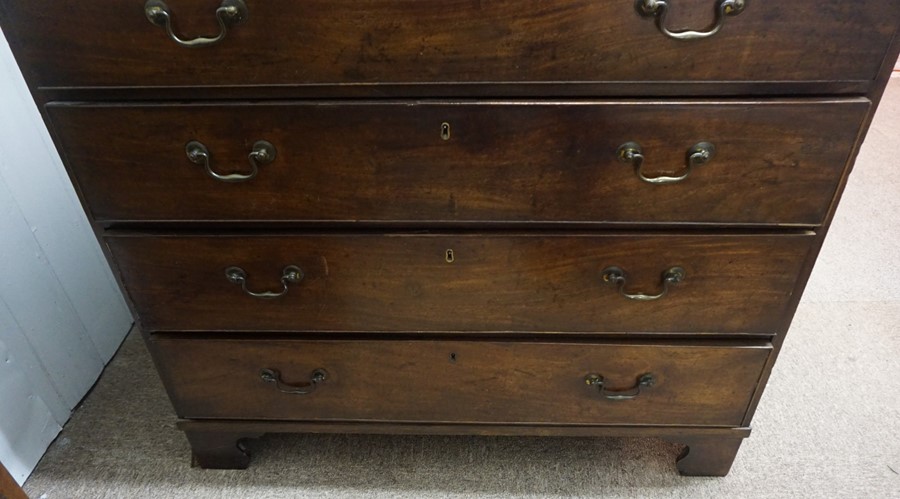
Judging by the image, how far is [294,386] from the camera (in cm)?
95

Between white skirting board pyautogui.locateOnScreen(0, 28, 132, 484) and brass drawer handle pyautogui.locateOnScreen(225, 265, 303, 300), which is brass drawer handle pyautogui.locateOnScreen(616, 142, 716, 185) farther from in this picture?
white skirting board pyautogui.locateOnScreen(0, 28, 132, 484)

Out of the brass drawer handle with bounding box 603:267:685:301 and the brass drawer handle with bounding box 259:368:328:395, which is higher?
the brass drawer handle with bounding box 603:267:685:301

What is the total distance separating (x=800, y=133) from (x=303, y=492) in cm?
96

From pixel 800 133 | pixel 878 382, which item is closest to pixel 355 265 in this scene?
pixel 800 133

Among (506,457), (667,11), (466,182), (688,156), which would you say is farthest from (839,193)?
(506,457)

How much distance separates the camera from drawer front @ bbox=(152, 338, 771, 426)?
35.0 inches

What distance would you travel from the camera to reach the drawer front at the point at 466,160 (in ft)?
2.17

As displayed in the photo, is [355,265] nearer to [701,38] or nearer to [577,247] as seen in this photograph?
[577,247]

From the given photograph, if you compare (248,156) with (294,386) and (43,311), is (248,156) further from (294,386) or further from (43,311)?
(43,311)

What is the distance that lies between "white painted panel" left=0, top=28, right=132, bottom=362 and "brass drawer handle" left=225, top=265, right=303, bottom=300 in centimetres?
52

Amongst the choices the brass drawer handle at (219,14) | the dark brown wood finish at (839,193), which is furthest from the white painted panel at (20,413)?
the dark brown wood finish at (839,193)

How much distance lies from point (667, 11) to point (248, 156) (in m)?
0.49

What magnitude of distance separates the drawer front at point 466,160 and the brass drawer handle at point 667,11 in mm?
79

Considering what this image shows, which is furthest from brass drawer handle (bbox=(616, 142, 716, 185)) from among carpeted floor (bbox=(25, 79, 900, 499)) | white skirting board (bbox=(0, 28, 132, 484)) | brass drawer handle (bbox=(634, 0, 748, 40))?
white skirting board (bbox=(0, 28, 132, 484))
